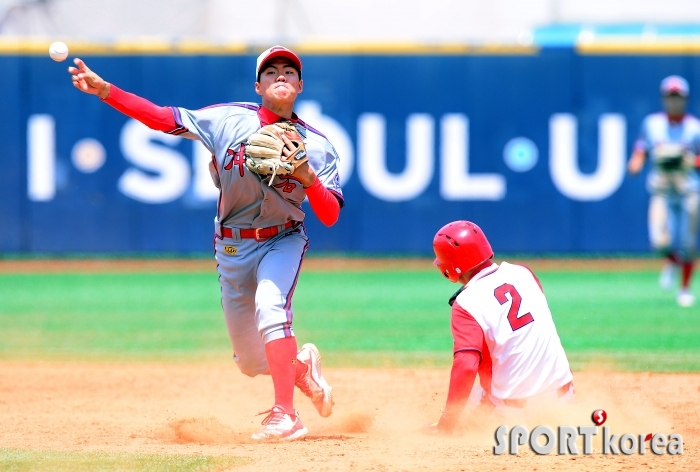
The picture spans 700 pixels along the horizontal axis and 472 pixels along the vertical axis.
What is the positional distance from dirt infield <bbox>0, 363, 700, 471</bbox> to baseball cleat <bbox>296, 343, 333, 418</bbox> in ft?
0.45

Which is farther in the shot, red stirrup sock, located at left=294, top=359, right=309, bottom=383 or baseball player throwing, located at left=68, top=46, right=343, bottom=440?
red stirrup sock, located at left=294, top=359, right=309, bottom=383

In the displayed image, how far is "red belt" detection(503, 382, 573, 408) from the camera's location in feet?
14.9

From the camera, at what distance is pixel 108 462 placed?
4262 mm

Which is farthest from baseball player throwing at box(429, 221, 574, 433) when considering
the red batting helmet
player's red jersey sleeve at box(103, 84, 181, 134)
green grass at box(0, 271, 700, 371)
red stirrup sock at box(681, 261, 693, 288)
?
red stirrup sock at box(681, 261, 693, 288)

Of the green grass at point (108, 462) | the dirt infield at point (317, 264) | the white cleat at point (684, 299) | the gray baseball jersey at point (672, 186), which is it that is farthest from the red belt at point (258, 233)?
the dirt infield at point (317, 264)

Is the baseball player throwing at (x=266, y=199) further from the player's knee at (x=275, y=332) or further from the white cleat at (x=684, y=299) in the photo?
the white cleat at (x=684, y=299)

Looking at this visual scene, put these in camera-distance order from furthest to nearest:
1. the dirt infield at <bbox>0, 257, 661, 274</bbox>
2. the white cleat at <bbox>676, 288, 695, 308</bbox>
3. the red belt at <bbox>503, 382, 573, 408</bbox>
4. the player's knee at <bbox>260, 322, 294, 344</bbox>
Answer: the dirt infield at <bbox>0, 257, 661, 274</bbox> → the white cleat at <bbox>676, 288, 695, 308</bbox> → the player's knee at <bbox>260, 322, 294, 344</bbox> → the red belt at <bbox>503, 382, 573, 408</bbox>

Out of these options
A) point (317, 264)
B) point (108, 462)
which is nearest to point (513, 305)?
point (108, 462)

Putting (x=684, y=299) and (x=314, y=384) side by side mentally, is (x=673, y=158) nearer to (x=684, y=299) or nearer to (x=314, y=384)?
(x=684, y=299)

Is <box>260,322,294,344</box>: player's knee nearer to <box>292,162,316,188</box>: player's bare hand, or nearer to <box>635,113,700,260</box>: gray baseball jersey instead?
<box>292,162,316,188</box>: player's bare hand

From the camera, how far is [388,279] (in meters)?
12.5

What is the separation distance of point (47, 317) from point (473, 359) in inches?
250

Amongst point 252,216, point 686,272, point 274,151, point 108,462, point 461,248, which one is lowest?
point 108,462

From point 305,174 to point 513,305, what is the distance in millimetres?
1100
